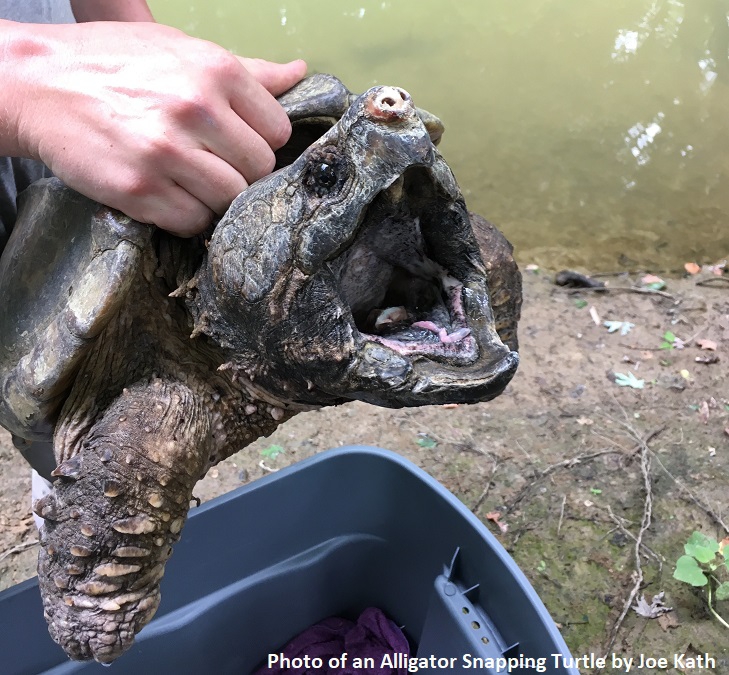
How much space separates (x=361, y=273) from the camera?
1.48 m

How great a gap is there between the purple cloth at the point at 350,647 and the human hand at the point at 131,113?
6.19 ft

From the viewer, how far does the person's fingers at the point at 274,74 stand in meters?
1.68

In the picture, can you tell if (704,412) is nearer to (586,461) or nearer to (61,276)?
(586,461)

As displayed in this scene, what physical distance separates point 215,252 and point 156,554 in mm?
715

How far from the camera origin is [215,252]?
143 cm

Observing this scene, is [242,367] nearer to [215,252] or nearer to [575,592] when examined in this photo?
[215,252]

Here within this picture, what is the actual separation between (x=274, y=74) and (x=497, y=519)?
2165mm

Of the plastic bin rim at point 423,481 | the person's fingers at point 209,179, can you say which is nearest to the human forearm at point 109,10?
the person's fingers at point 209,179

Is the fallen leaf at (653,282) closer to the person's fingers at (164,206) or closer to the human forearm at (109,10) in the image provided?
the human forearm at (109,10)

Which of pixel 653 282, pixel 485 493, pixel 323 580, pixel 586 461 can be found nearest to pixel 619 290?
pixel 653 282

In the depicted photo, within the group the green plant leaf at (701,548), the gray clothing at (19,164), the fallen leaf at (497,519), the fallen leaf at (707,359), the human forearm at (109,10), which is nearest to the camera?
the gray clothing at (19,164)

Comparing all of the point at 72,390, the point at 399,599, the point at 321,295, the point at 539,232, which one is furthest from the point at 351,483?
A: the point at 539,232

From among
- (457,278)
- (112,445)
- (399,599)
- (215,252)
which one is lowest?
(399,599)

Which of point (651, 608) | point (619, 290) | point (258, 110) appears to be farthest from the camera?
point (619, 290)
